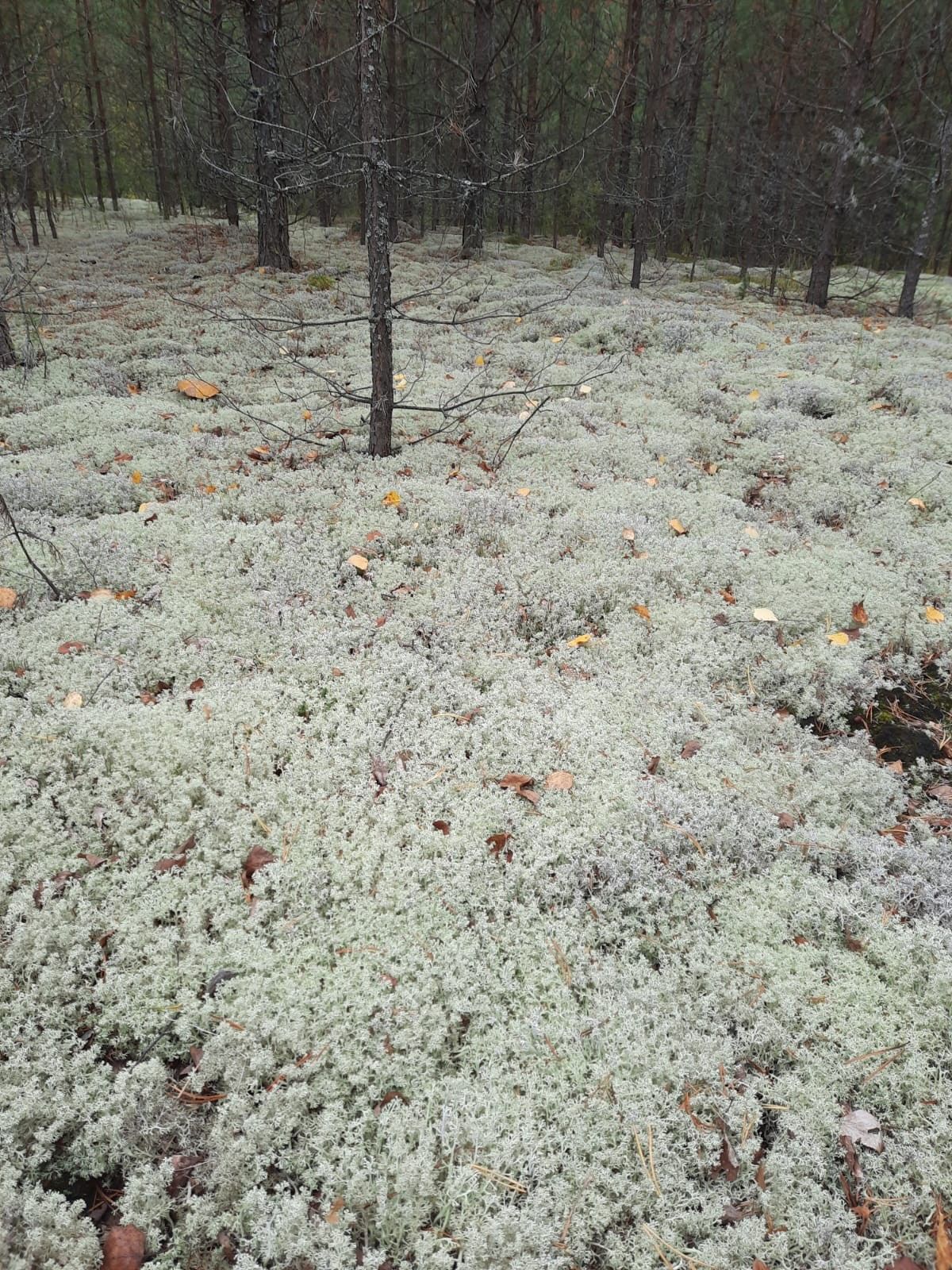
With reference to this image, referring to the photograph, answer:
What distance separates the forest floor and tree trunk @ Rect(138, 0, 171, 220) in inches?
853

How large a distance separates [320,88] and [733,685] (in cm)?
1186

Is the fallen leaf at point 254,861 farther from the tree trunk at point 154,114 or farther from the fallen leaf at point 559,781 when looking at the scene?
the tree trunk at point 154,114

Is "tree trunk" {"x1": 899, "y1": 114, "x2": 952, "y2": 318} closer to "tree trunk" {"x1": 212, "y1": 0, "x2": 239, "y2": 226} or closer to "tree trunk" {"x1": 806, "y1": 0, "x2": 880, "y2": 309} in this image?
"tree trunk" {"x1": 806, "y1": 0, "x2": 880, "y2": 309}

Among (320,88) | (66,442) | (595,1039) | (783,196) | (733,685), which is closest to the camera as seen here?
(595,1039)

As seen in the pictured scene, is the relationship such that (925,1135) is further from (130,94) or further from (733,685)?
(130,94)

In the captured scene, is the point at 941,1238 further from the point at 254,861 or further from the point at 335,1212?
the point at 254,861

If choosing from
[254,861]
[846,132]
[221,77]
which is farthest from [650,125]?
[254,861]

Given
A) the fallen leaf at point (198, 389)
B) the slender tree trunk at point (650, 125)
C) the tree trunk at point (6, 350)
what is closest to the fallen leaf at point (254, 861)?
the fallen leaf at point (198, 389)

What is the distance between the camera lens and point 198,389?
25.2 ft

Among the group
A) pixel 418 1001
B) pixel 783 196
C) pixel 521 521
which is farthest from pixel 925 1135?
pixel 783 196

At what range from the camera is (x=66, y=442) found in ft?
20.8

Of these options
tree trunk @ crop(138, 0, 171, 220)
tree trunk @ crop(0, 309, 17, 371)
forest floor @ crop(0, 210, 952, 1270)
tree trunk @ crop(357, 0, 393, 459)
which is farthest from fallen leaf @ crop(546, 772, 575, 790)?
tree trunk @ crop(138, 0, 171, 220)

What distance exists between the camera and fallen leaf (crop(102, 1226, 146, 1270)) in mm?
1772

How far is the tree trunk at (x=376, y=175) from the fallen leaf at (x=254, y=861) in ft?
12.9
